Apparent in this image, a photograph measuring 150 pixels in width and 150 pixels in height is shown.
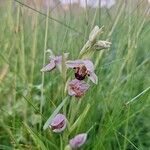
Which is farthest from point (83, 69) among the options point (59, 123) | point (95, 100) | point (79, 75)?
point (95, 100)

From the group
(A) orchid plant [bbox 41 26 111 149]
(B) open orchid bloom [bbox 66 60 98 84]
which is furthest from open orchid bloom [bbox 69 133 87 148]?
(B) open orchid bloom [bbox 66 60 98 84]

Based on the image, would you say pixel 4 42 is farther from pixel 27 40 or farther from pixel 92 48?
pixel 92 48

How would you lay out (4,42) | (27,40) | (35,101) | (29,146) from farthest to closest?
(27,40)
(4,42)
(35,101)
(29,146)

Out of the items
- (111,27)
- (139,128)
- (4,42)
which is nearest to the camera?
(139,128)

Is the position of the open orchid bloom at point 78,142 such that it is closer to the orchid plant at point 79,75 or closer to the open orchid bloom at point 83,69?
the orchid plant at point 79,75

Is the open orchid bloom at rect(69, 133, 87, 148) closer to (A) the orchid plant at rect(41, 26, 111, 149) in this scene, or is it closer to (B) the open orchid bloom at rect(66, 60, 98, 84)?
(A) the orchid plant at rect(41, 26, 111, 149)

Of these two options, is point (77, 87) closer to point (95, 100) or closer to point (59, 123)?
point (59, 123)

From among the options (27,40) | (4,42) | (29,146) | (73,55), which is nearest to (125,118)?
(29,146)

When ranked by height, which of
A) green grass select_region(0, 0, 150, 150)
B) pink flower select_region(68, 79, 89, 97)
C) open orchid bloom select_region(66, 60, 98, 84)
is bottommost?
green grass select_region(0, 0, 150, 150)
